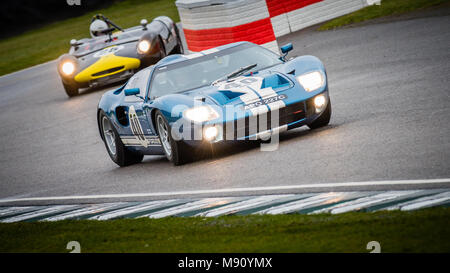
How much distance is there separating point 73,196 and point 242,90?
6.89 ft

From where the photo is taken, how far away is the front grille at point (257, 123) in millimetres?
8109

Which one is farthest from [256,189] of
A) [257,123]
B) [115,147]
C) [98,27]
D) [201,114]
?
[98,27]

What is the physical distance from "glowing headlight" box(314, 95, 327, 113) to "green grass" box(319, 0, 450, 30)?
1073 centimetres

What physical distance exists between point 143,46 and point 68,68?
1755 mm

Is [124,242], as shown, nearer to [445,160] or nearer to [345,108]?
[445,160]

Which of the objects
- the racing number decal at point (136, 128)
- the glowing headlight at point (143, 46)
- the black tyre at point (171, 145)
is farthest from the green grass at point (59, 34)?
the black tyre at point (171, 145)

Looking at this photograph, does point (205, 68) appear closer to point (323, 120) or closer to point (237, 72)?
point (237, 72)

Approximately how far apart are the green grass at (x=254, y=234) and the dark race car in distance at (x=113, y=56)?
1066cm

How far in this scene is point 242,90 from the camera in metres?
8.34

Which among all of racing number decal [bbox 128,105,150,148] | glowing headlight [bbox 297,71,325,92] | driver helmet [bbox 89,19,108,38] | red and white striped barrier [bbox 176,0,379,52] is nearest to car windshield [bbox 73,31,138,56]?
driver helmet [bbox 89,19,108,38]

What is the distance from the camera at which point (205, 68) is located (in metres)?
9.28

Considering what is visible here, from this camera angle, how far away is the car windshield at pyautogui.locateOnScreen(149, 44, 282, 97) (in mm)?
9109

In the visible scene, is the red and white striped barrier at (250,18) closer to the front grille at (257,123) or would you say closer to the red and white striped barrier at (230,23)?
the red and white striped barrier at (230,23)
